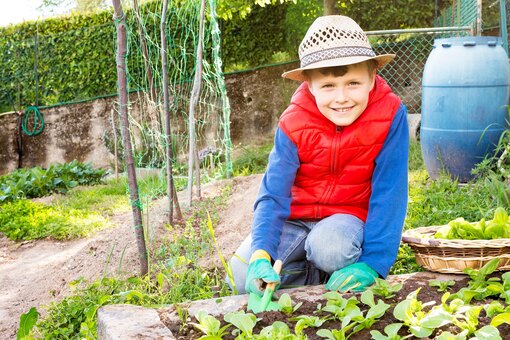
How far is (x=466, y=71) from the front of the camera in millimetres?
4805

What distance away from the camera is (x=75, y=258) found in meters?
3.99

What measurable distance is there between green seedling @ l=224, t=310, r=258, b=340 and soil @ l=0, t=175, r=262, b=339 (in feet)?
3.77

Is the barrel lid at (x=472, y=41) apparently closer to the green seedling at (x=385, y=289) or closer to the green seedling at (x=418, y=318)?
the green seedling at (x=385, y=289)

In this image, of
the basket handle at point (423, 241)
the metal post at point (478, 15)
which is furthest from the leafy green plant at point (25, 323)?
the metal post at point (478, 15)

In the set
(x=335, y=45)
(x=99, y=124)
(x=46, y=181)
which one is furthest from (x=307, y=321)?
(x=99, y=124)

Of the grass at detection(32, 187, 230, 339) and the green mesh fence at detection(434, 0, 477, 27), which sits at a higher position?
the green mesh fence at detection(434, 0, 477, 27)

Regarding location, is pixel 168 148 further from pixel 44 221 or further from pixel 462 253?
pixel 462 253

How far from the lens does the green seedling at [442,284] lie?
2096 millimetres

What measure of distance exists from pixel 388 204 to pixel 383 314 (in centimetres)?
54

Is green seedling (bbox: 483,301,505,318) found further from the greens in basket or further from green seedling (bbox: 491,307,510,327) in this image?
the greens in basket

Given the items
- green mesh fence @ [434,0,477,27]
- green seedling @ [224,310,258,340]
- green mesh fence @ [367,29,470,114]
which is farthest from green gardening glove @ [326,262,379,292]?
green mesh fence @ [367,29,470,114]

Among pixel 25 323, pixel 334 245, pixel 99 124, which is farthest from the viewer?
pixel 99 124

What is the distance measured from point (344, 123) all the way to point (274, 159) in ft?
1.07

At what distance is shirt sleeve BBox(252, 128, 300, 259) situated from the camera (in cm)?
236
